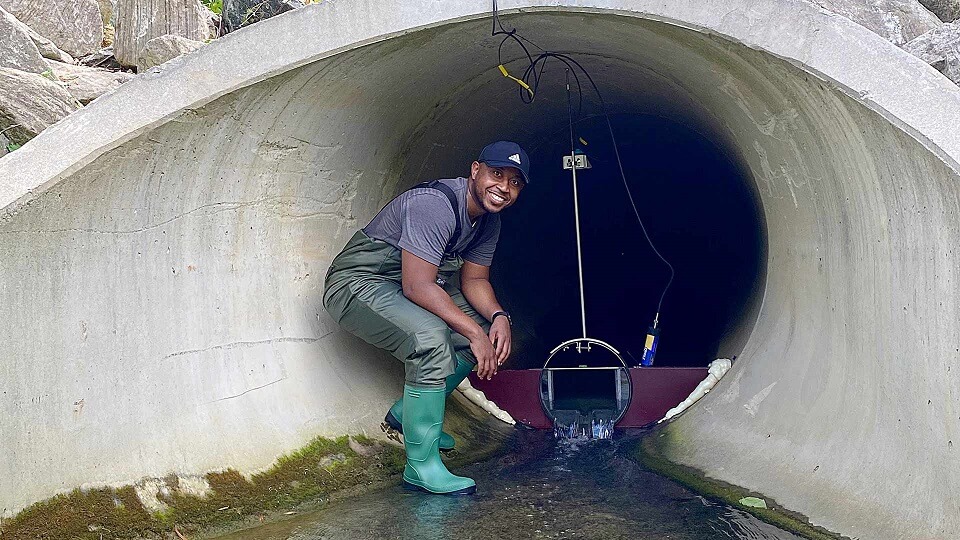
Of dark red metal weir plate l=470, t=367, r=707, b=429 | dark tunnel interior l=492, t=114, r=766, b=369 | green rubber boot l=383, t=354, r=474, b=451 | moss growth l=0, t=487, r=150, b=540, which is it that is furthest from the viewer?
dark tunnel interior l=492, t=114, r=766, b=369

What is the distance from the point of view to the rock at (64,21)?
28.8 feet

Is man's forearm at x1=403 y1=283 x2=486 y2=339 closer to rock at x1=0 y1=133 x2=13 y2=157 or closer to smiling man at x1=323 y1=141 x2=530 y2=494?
smiling man at x1=323 y1=141 x2=530 y2=494

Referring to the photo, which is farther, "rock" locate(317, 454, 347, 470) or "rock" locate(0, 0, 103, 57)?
"rock" locate(0, 0, 103, 57)

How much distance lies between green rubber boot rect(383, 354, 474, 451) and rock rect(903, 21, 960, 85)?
2.53m

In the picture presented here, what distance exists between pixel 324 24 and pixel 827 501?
2750 mm

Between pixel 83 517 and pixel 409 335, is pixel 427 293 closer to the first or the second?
pixel 409 335

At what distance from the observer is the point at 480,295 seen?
4.91 metres

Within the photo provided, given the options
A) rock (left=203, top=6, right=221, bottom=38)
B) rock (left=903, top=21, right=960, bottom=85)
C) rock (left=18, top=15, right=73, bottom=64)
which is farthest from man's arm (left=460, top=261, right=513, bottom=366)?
rock (left=203, top=6, right=221, bottom=38)

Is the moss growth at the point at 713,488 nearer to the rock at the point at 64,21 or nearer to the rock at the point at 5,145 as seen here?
the rock at the point at 5,145

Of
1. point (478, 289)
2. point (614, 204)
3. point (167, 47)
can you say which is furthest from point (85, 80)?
point (614, 204)

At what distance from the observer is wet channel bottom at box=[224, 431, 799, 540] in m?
3.67

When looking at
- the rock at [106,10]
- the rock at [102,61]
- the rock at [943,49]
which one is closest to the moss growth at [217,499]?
the rock at [943,49]

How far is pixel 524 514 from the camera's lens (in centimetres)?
393

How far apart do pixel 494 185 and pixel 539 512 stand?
150cm
